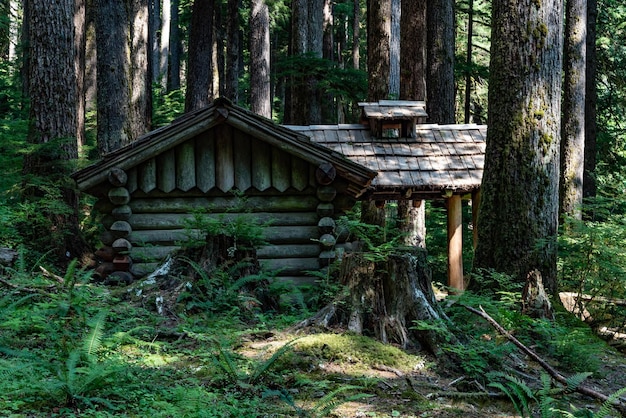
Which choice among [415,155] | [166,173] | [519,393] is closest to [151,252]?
[166,173]

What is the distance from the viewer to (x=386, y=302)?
6.74 m

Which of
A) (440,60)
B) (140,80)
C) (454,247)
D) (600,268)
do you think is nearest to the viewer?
(600,268)

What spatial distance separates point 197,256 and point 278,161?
3.30 m

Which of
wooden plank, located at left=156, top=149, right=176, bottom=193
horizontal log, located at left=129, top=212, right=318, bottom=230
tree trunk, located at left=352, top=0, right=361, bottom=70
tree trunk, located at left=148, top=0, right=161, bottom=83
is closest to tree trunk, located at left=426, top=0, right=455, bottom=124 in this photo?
horizontal log, located at left=129, top=212, right=318, bottom=230

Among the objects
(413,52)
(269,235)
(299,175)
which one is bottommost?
(269,235)

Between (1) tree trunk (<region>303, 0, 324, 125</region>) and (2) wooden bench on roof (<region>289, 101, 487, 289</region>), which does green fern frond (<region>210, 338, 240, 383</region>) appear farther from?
(1) tree trunk (<region>303, 0, 324, 125</region>)

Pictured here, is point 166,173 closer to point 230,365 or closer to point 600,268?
point 230,365

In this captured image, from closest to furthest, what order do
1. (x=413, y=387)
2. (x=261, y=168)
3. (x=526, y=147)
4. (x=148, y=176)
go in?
(x=413, y=387) < (x=526, y=147) < (x=148, y=176) < (x=261, y=168)

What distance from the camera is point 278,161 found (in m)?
11.3

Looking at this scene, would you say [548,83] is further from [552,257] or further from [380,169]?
[380,169]

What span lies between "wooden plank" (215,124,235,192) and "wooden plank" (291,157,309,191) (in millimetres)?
1006

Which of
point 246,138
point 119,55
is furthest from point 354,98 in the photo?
point 246,138

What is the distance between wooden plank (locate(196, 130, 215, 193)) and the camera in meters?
11.2

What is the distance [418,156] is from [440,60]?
17.2ft
